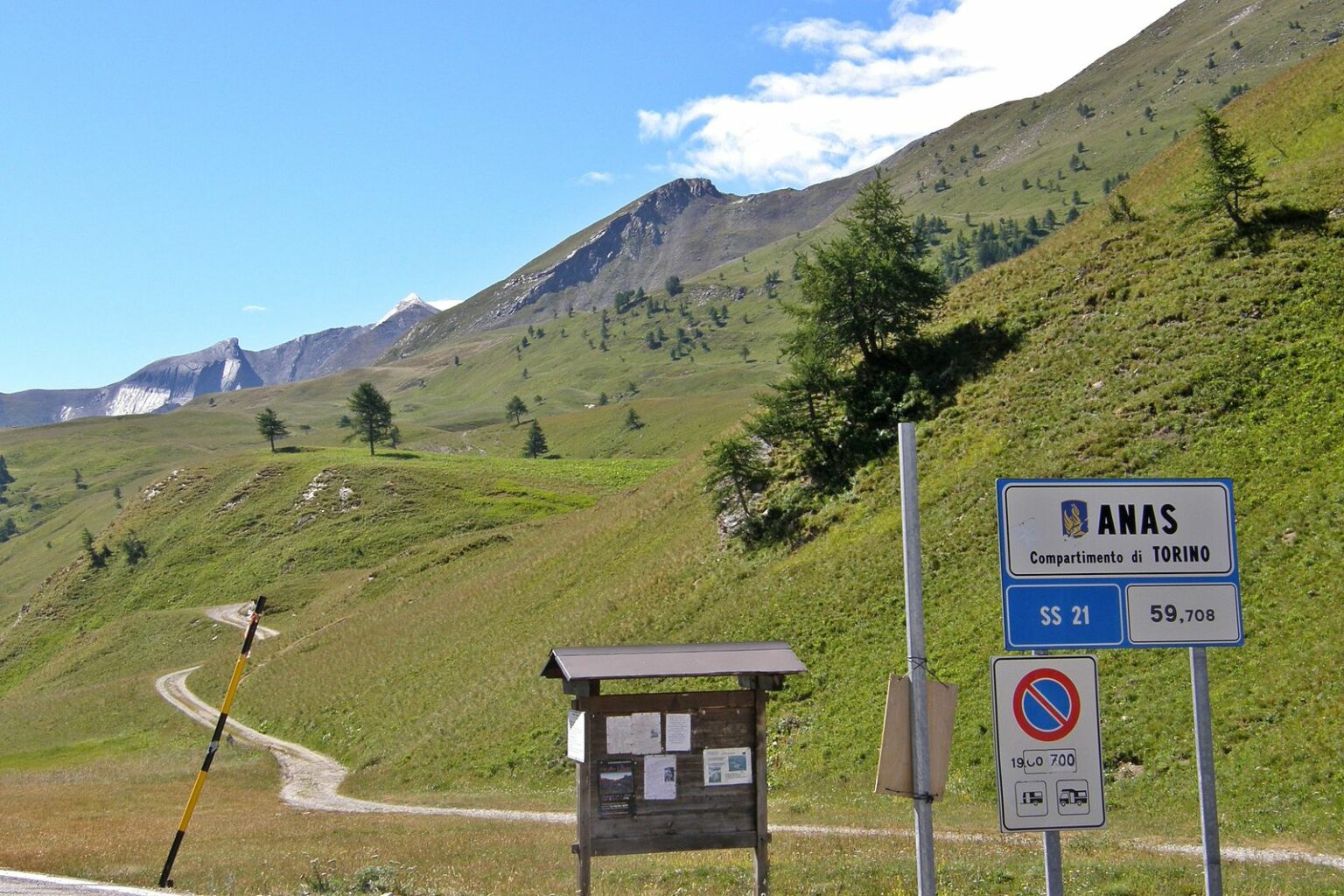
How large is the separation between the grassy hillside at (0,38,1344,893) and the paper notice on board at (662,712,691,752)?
8.57 feet

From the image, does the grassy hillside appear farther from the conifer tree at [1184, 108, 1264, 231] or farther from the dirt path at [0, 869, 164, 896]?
the dirt path at [0, 869, 164, 896]

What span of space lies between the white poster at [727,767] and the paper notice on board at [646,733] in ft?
2.57

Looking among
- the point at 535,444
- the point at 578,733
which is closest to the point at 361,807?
the point at 578,733

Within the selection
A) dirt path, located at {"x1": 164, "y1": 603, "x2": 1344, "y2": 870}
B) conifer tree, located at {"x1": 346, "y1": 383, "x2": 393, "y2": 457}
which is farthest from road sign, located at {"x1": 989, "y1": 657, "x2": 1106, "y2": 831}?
conifer tree, located at {"x1": 346, "y1": 383, "x2": 393, "y2": 457}

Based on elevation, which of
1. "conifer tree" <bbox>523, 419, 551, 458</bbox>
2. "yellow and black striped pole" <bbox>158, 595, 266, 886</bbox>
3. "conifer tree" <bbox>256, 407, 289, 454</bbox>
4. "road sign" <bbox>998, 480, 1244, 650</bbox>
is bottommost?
"yellow and black striped pole" <bbox>158, 595, 266, 886</bbox>

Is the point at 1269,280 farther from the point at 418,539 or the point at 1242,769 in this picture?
the point at 418,539

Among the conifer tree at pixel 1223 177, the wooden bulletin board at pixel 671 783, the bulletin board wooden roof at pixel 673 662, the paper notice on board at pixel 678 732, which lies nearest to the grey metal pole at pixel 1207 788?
the bulletin board wooden roof at pixel 673 662

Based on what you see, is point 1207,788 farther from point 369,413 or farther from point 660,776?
point 369,413

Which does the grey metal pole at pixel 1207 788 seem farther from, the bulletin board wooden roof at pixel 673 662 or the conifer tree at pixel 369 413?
the conifer tree at pixel 369 413

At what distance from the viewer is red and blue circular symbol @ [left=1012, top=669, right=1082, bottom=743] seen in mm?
7516

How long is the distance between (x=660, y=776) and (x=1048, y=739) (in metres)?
7.47

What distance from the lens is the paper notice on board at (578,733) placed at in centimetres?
1380

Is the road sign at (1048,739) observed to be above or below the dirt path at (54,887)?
above

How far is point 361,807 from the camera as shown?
33.1 meters
